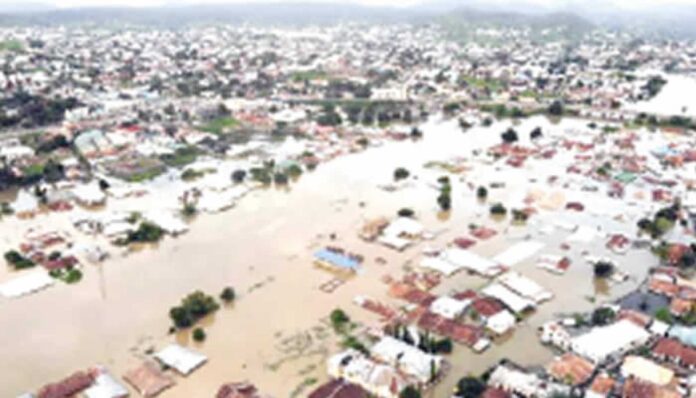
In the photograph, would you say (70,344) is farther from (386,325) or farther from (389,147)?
(389,147)

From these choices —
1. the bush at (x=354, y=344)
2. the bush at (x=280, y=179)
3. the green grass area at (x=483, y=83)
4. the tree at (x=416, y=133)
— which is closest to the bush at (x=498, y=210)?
the bush at (x=280, y=179)

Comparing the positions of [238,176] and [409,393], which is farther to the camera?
[238,176]

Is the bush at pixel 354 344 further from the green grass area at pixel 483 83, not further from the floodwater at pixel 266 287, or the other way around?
the green grass area at pixel 483 83

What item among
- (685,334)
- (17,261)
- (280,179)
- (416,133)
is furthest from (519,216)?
(17,261)

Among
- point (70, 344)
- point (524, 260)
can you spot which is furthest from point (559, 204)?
point (70, 344)

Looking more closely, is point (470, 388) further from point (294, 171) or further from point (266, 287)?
point (294, 171)

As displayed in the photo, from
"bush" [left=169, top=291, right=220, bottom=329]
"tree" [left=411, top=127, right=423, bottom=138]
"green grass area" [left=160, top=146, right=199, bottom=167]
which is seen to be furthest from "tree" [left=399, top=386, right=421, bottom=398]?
"tree" [left=411, top=127, right=423, bottom=138]
